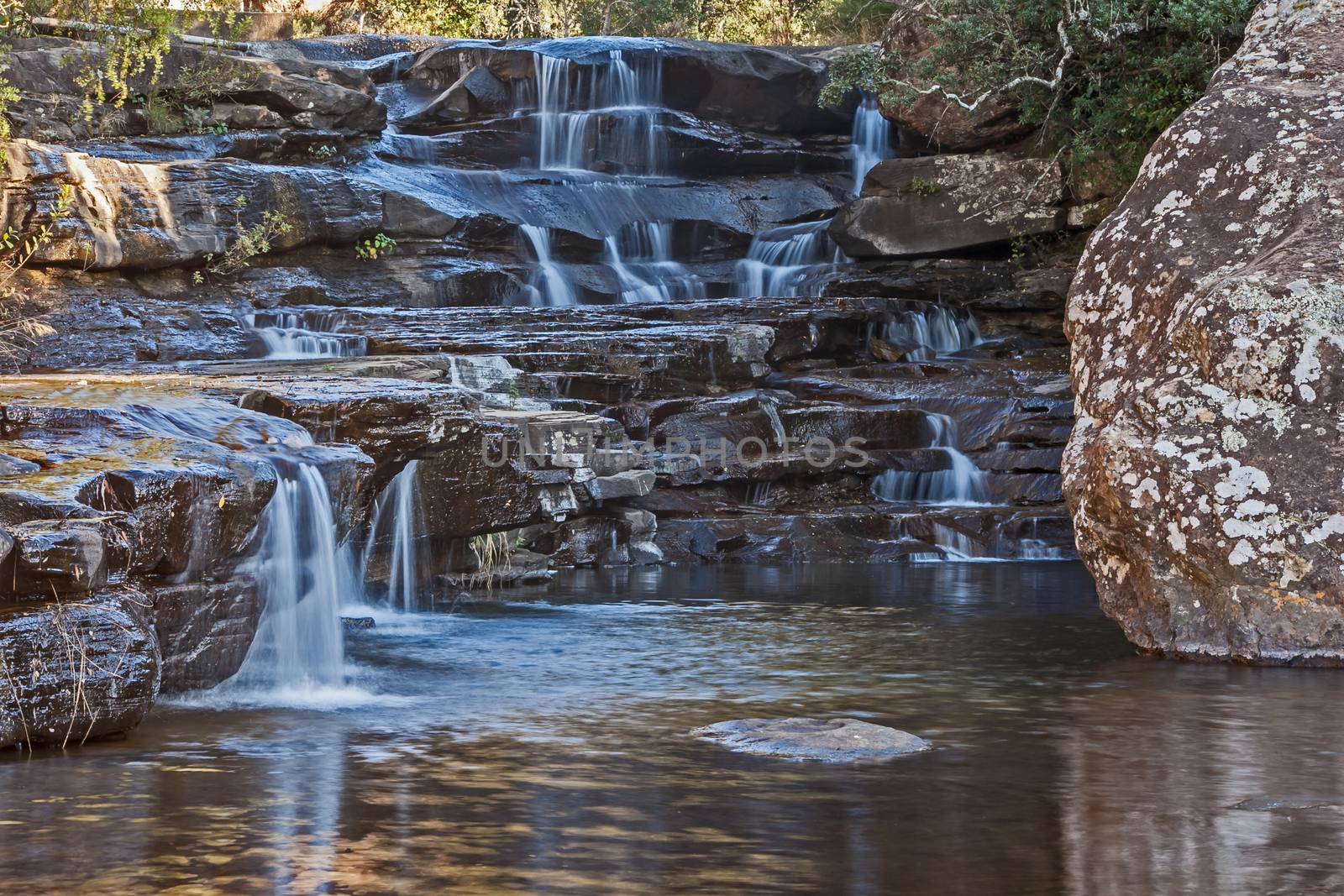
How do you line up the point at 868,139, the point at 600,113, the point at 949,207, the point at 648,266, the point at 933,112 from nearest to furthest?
the point at 949,207 < the point at 933,112 < the point at 648,266 < the point at 600,113 < the point at 868,139

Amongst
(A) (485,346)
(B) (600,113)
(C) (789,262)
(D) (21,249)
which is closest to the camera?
(A) (485,346)

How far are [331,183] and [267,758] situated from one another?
1605 cm

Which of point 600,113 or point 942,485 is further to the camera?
point 600,113

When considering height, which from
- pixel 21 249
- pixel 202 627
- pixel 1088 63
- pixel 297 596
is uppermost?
pixel 1088 63

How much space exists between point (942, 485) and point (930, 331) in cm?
460

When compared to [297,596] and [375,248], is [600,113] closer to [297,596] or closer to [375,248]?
[375,248]

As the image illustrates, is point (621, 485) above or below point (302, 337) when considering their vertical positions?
below

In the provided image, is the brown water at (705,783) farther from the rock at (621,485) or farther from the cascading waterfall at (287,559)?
the rock at (621,485)

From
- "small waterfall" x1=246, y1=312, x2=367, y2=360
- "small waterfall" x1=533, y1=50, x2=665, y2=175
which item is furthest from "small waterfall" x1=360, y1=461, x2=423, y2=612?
"small waterfall" x1=533, y1=50, x2=665, y2=175

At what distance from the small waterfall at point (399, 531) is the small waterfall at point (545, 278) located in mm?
9419

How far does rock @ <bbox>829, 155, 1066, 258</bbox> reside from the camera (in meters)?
21.8

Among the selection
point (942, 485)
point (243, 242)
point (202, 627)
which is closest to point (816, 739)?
point (202, 627)

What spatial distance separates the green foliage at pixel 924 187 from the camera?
73.6 ft

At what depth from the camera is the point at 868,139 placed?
2714 cm
